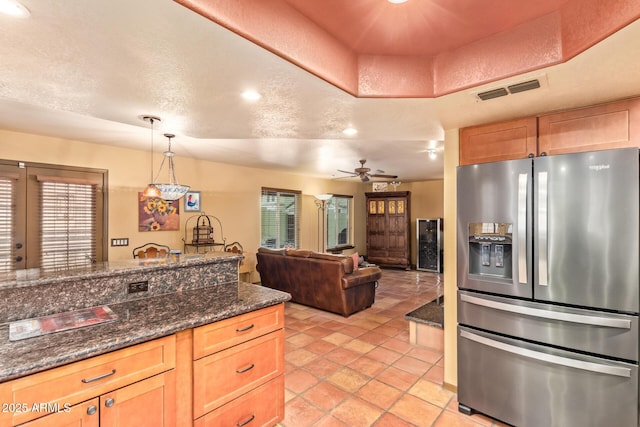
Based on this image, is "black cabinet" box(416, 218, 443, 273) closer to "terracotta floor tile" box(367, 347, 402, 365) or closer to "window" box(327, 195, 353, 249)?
"window" box(327, 195, 353, 249)

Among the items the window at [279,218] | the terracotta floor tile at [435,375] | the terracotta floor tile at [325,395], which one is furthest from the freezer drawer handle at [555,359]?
the window at [279,218]

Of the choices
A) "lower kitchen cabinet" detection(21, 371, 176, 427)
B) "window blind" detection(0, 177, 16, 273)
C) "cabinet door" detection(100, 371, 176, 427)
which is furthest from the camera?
"window blind" detection(0, 177, 16, 273)

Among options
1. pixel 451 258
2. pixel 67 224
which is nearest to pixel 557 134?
pixel 451 258

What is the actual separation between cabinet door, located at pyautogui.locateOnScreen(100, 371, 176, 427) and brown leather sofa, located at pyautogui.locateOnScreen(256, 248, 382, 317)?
9.85ft

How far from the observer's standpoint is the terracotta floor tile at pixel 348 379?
8.74 ft

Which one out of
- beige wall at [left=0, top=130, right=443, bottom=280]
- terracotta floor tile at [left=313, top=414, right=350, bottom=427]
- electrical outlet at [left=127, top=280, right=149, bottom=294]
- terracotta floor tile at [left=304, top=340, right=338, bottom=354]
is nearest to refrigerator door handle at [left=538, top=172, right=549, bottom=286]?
terracotta floor tile at [left=313, top=414, right=350, bottom=427]

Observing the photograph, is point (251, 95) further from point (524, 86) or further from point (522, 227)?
point (522, 227)

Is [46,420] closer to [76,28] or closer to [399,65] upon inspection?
[76,28]

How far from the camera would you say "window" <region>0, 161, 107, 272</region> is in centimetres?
372

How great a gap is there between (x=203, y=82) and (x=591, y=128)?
2.53 metres

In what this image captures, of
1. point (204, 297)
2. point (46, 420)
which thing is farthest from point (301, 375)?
point (46, 420)

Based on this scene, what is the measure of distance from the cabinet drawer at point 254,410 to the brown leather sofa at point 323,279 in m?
2.39

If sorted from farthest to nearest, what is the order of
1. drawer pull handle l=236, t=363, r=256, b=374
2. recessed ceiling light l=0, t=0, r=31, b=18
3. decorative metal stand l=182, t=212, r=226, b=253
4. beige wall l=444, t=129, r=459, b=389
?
decorative metal stand l=182, t=212, r=226, b=253
beige wall l=444, t=129, r=459, b=389
drawer pull handle l=236, t=363, r=256, b=374
recessed ceiling light l=0, t=0, r=31, b=18

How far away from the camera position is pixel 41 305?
1.69 meters
